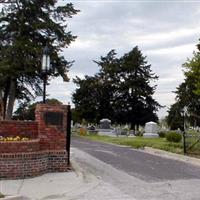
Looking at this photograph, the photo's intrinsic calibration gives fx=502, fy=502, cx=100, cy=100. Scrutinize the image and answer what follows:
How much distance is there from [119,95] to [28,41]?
42660 mm

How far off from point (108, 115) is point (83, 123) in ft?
34.8

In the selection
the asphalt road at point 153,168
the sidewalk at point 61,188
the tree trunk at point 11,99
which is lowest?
the sidewalk at point 61,188

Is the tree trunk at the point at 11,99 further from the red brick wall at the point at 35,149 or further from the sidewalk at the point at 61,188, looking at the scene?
the sidewalk at the point at 61,188

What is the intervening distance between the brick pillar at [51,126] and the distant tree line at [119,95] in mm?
66065

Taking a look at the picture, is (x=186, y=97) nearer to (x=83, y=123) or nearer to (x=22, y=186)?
(x=83, y=123)

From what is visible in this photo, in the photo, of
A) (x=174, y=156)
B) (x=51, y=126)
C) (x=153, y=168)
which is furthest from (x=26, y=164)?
(x=174, y=156)

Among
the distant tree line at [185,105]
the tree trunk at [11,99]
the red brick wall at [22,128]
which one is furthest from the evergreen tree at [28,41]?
the red brick wall at [22,128]

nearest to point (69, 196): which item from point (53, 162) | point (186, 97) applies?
point (53, 162)

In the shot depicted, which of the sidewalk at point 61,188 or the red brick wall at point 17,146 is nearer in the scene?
the sidewalk at point 61,188

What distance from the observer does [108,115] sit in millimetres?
84000

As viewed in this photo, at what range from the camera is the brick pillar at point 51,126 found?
51.3 feet

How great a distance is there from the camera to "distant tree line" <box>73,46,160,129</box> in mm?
83312

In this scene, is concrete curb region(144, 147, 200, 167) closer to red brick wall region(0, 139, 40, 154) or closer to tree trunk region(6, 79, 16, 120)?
red brick wall region(0, 139, 40, 154)

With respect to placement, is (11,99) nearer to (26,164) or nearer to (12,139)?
(12,139)
